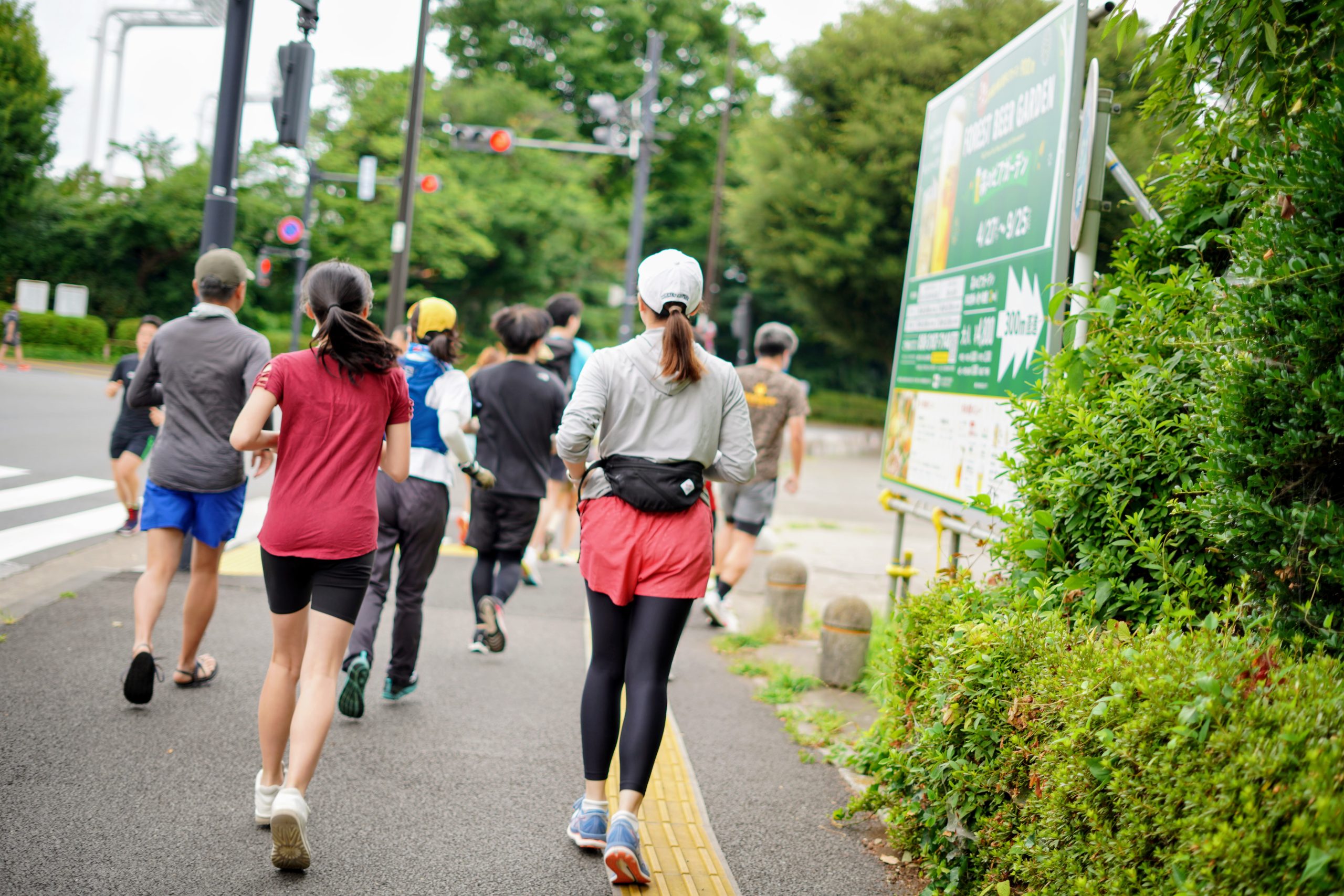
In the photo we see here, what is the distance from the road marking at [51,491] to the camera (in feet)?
31.6

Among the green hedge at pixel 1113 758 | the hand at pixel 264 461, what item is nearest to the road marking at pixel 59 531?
the hand at pixel 264 461

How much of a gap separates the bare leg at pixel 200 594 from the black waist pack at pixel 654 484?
6.98ft

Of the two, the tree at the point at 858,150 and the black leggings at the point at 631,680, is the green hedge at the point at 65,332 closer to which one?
the tree at the point at 858,150

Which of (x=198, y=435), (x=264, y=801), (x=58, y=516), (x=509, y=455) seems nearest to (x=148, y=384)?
(x=198, y=435)

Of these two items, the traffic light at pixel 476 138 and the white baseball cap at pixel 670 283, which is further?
the traffic light at pixel 476 138

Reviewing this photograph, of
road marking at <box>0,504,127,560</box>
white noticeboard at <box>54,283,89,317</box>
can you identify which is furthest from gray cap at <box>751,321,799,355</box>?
white noticeboard at <box>54,283,89,317</box>

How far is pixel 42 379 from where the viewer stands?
2455 centimetres

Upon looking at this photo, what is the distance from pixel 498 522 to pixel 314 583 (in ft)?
8.30

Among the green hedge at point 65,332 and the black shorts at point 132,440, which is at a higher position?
the green hedge at point 65,332

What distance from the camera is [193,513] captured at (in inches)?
183

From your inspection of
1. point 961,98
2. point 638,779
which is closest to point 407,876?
point 638,779

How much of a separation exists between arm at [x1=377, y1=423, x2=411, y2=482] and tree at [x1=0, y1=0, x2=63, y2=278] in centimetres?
4095

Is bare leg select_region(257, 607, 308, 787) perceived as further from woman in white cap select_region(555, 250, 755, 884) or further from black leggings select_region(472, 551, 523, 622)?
black leggings select_region(472, 551, 523, 622)

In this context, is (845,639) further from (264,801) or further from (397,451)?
(264,801)
